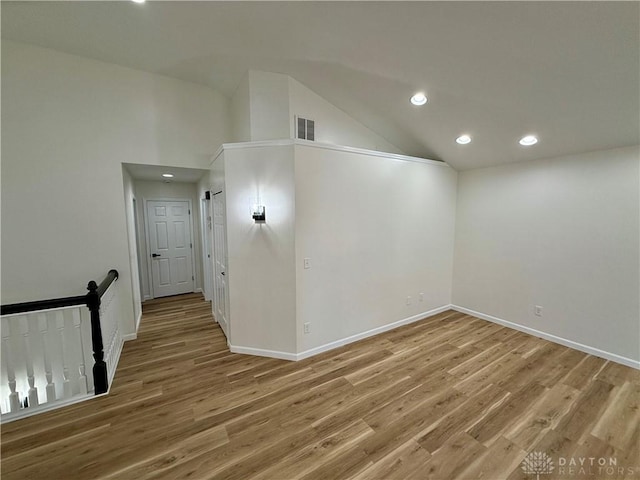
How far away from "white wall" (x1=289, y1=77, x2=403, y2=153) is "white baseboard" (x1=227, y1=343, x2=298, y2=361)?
2.80m

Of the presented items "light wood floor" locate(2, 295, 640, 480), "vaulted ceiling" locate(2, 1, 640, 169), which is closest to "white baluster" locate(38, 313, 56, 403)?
"light wood floor" locate(2, 295, 640, 480)

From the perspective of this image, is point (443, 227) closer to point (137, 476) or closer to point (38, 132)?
point (137, 476)

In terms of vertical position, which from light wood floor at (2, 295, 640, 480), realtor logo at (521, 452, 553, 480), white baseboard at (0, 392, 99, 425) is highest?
white baseboard at (0, 392, 99, 425)

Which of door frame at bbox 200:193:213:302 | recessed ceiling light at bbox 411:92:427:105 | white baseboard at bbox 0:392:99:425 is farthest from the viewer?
door frame at bbox 200:193:213:302

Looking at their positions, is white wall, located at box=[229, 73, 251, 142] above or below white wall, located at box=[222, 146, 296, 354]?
above

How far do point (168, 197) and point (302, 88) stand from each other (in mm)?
3879

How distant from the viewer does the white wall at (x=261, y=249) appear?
9.89 ft

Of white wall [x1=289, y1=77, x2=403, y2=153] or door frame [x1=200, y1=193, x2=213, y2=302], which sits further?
door frame [x1=200, y1=193, x2=213, y2=302]

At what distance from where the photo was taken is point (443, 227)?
456 cm

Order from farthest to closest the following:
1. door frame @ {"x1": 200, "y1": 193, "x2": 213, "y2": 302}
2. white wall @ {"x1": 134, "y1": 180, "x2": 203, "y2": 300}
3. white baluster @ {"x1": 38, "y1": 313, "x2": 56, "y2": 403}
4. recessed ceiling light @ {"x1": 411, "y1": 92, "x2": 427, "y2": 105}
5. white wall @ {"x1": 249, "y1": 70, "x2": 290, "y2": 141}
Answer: white wall @ {"x1": 134, "y1": 180, "x2": 203, "y2": 300} → door frame @ {"x1": 200, "y1": 193, "x2": 213, "y2": 302} → white wall @ {"x1": 249, "y1": 70, "x2": 290, "y2": 141} → recessed ceiling light @ {"x1": 411, "y1": 92, "x2": 427, "y2": 105} → white baluster @ {"x1": 38, "y1": 313, "x2": 56, "y2": 403}

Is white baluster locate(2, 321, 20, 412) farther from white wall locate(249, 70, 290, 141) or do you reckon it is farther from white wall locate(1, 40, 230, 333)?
white wall locate(249, 70, 290, 141)

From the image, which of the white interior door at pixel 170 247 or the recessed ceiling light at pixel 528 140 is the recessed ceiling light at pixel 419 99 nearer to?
the recessed ceiling light at pixel 528 140

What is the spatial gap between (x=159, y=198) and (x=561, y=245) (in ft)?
23.0

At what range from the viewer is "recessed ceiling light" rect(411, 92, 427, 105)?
2986 millimetres
